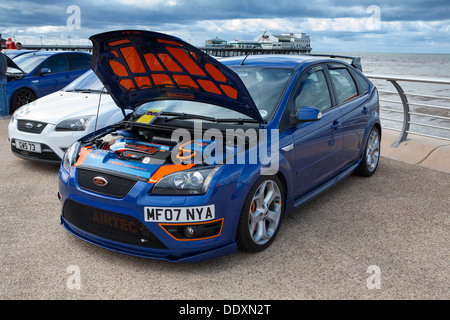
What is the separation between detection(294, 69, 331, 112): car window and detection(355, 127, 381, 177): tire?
126 cm

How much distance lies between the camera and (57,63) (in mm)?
10641

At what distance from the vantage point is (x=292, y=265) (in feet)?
10.9

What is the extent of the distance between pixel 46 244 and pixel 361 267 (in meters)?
2.61

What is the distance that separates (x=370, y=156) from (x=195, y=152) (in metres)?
3.13

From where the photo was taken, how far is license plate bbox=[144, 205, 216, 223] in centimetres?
301

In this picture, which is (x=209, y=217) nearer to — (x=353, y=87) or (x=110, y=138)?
(x=110, y=138)

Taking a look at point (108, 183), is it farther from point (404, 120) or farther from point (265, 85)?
point (404, 120)

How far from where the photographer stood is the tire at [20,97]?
10.4m

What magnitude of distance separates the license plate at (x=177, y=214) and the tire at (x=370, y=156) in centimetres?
306

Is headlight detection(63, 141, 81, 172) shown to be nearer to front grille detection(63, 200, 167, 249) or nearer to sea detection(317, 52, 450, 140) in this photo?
front grille detection(63, 200, 167, 249)

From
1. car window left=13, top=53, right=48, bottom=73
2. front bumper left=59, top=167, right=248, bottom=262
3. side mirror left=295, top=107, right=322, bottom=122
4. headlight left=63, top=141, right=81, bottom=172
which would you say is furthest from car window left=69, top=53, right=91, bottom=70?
side mirror left=295, top=107, right=322, bottom=122

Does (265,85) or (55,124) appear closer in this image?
(265,85)

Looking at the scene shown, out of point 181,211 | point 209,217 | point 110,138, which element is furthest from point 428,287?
point 110,138

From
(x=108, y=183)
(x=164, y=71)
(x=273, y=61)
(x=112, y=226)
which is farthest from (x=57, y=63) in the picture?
(x=112, y=226)
